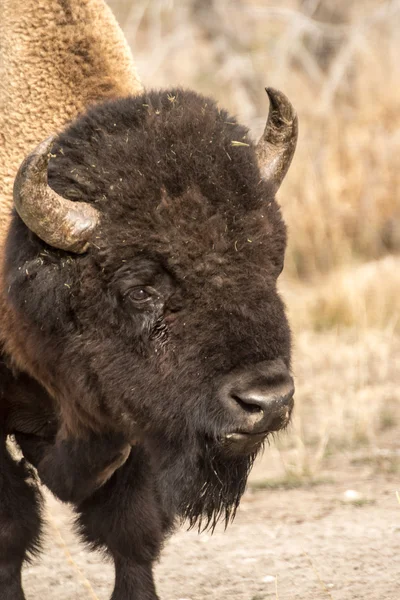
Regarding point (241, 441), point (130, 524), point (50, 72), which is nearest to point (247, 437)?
point (241, 441)

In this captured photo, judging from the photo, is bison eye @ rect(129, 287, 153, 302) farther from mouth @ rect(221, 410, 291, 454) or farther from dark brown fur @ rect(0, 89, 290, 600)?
mouth @ rect(221, 410, 291, 454)

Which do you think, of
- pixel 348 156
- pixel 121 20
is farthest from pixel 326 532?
pixel 121 20

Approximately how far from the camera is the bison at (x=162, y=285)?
3.16 metres

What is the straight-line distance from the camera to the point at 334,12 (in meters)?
12.4

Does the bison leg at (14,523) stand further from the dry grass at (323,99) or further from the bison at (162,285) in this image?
the dry grass at (323,99)

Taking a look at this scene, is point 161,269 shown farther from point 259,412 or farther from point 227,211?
point 259,412

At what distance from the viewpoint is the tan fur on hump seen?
4223mm

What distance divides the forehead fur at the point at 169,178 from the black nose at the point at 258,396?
0.43m

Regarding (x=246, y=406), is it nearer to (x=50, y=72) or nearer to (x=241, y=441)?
(x=241, y=441)

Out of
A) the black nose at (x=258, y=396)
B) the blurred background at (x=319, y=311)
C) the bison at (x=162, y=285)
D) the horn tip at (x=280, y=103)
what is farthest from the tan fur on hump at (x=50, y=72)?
the blurred background at (x=319, y=311)

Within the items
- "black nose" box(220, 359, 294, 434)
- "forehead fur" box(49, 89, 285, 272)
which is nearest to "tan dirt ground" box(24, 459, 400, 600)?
"black nose" box(220, 359, 294, 434)

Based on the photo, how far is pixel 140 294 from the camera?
334 centimetres

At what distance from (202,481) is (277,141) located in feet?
4.40

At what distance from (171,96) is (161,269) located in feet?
2.58
